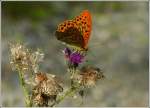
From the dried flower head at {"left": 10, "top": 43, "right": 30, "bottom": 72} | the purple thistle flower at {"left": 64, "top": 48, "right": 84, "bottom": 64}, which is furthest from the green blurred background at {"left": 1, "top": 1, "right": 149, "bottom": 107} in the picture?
the purple thistle flower at {"left": 64, "top": 48, "right": 84, "bottom": 64}

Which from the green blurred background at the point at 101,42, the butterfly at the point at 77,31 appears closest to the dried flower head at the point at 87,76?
the butterfly at the point at 77,31

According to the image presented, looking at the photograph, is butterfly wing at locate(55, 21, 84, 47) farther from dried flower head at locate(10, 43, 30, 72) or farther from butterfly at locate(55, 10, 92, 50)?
dried flower head at locate(10, 43, 30, 72)

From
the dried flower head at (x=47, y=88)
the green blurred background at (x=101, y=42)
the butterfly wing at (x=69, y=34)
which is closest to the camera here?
the dried flower head at (x=47, y=88)

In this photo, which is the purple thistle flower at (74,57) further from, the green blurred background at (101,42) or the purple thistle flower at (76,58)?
the green blurred background at (101,42)

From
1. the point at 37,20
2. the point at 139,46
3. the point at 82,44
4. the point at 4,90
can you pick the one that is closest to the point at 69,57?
the point at 82,44

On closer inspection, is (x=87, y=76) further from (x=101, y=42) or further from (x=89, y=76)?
(x=101, y=42)

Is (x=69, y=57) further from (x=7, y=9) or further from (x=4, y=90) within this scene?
(x=7, y=9)
